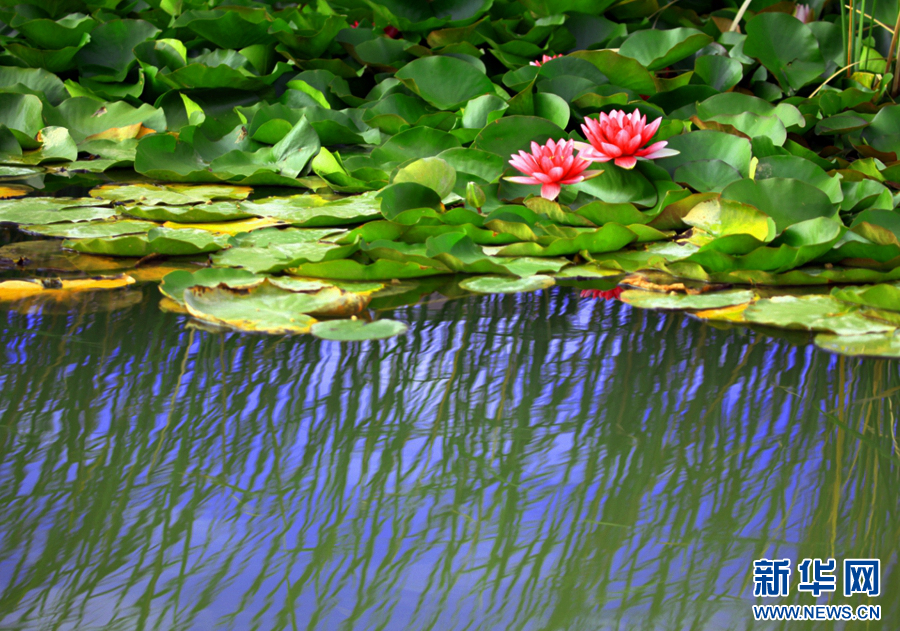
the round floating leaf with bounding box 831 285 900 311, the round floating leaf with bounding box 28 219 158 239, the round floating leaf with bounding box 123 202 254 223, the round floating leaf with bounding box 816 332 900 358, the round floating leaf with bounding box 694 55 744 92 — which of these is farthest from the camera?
the round floating leaf with bounding box 694 55 744 92

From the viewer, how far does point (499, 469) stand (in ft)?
2.19

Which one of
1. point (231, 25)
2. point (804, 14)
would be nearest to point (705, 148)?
point (804, 14)

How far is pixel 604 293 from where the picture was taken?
3.75 feet

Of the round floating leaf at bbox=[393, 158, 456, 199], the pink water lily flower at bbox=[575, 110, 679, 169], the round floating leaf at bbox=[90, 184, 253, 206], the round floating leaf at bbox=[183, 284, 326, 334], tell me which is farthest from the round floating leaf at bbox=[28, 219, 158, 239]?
the pink water lily flower at bbox=[575, 110, 679, 169]

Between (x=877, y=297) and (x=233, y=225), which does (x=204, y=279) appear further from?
(x=877, y=297)

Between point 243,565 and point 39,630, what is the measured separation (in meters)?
0.14

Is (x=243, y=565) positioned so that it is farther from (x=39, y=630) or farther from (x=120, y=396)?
(x=120, y=396)

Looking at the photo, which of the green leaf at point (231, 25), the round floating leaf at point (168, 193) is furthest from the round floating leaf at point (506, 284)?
the green leaf at point (231, 25)

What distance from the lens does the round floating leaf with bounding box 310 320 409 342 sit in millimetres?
944

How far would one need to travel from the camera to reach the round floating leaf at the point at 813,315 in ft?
3.18

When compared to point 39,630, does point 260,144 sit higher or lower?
lower

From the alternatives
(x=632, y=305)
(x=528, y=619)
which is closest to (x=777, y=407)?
(x=632, y=305)

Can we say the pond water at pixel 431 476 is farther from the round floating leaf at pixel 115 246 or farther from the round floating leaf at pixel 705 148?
the round floating leaf at pixel 705 148

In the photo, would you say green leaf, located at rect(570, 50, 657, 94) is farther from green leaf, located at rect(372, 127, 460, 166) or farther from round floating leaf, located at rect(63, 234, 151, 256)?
round floating leaf, located at rect(63, 234, 151, 256)
